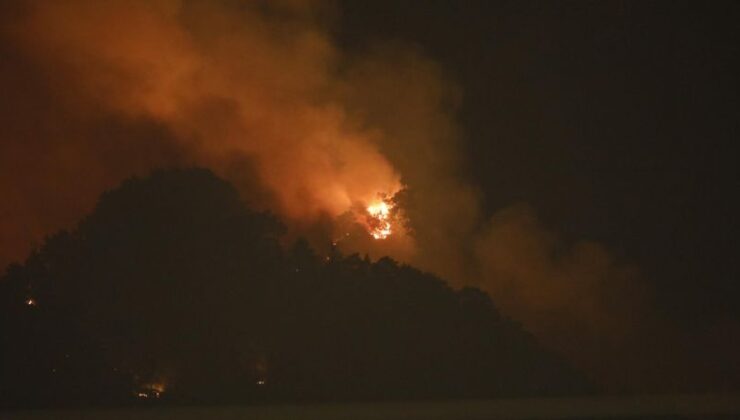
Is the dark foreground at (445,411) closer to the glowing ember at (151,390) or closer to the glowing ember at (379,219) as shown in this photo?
the glowing ember at (151,390)

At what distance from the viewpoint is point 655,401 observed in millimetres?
13016

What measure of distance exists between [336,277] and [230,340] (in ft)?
7.71

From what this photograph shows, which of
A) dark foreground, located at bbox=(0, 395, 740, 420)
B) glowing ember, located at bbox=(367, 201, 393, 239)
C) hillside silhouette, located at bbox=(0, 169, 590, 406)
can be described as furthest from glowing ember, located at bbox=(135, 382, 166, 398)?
glowing ember, located at bbox=(367, 201, 393, 239)

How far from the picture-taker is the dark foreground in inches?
435

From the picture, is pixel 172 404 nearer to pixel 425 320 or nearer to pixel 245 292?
pixel 245 292

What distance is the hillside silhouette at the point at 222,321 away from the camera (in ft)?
44.3

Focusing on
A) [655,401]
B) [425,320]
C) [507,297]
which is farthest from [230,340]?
[507,297]

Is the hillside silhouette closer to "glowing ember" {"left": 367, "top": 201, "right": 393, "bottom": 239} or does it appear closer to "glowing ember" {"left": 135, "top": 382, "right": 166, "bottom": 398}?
"glowing ember" {"left": 135, "top": 382, "right": 166, "bottom": 398}

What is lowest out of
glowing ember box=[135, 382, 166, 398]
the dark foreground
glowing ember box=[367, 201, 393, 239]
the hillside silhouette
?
the dark foreground

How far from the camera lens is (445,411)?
38.3 ft

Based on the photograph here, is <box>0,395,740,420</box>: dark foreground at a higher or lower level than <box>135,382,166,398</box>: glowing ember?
lower

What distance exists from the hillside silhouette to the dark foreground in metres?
1.59

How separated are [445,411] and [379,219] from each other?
996cm

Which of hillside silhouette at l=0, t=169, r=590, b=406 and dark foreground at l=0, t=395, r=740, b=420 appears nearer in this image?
dark foreground at l=0, t=395, r=740, b=420
